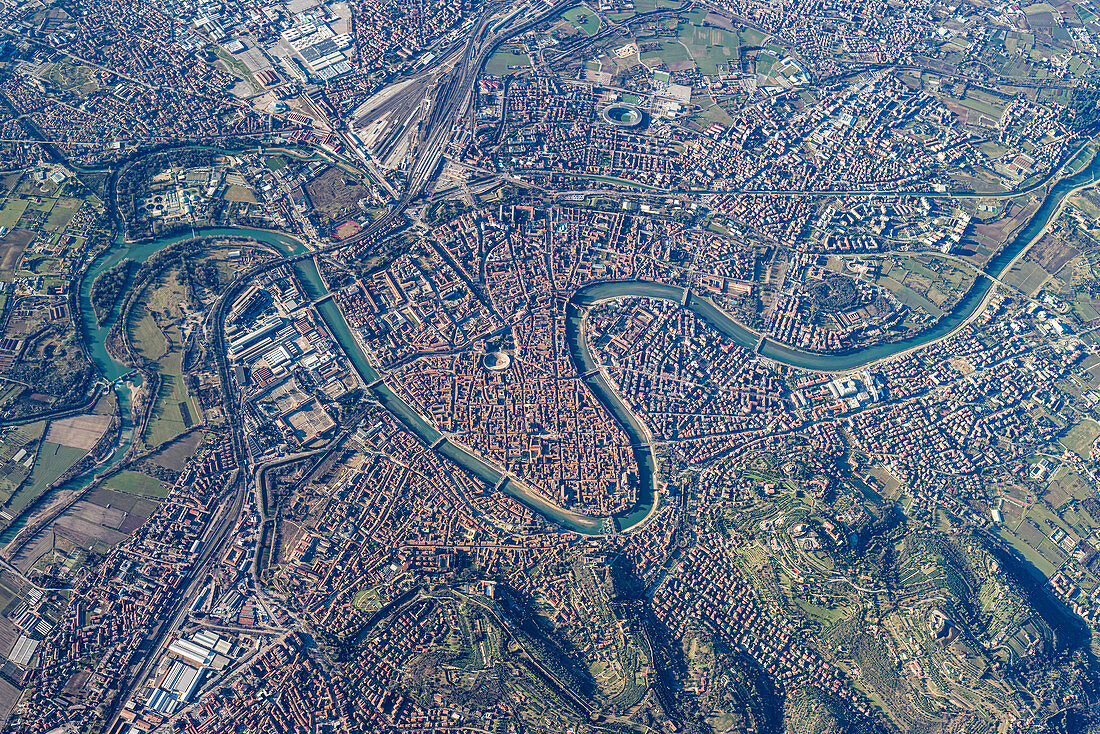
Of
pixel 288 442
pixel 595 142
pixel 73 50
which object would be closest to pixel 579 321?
pixel 595 142

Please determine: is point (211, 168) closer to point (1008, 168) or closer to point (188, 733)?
point (188, 733)

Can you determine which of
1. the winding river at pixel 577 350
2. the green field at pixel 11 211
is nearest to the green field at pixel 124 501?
the winding river at pixel 577 350

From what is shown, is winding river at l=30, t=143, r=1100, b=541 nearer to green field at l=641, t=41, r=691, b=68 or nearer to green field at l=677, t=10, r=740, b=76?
green field at l=641, t=41, r=691, b=68

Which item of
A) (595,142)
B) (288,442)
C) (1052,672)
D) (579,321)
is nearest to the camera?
(1052,672)

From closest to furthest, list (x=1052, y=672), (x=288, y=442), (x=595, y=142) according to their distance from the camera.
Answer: (x=1052, y=672) < (x=288, y=442) < (x=595, y=142)

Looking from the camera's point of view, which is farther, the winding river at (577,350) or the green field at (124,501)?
the winding river at (577,350)

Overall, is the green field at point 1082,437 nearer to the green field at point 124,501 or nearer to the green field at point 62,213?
the green field at point 124,501

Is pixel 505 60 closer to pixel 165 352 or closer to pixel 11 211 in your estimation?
pixel 165 352
